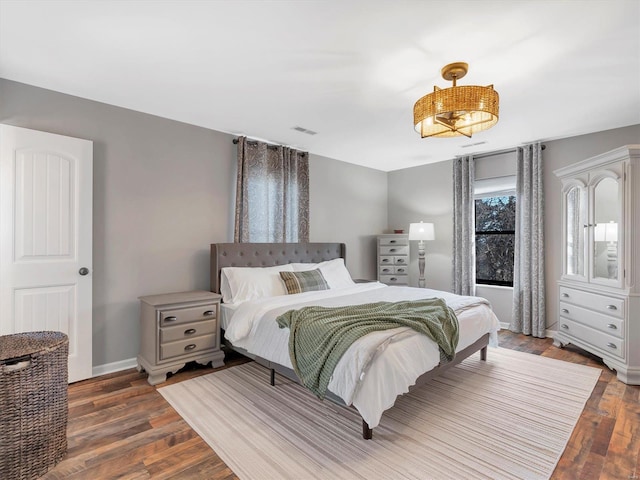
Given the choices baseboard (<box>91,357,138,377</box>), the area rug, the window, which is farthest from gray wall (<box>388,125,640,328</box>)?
baseboard (<box>91,357,138,377</box>)

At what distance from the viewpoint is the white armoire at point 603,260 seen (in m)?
3.08

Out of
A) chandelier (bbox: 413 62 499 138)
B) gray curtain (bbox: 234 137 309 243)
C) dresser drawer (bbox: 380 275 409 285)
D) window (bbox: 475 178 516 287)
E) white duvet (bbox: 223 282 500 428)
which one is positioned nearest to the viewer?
white duvet (bbox: 223 282 500 428)

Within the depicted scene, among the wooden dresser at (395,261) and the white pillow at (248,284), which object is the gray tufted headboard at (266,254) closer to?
the white pillow at (248,284)

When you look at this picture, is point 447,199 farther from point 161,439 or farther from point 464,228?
point 161,439

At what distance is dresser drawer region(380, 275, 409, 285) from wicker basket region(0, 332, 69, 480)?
4.53 metres

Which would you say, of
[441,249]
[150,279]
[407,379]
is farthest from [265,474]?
[441,249]

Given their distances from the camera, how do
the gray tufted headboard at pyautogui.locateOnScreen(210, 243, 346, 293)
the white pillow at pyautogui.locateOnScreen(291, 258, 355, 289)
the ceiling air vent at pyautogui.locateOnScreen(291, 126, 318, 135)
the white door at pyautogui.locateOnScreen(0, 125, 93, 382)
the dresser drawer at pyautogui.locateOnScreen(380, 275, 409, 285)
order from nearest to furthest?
the white door at pyautogui.locateOnScreen(0, 125, 93, 382), the gray tufted headboard at pyautogui.locateOnScreen(210, 243, 346, 293), the ceiling air vent at pyautogui.locateOnScreen(291, 126, 318, 135), the white pillow at pyautogui.locateOnScreen(291, 258, 355, 289), the dresser drawer at pyautogui.locateOnScreen(380, 275, 409, 285)

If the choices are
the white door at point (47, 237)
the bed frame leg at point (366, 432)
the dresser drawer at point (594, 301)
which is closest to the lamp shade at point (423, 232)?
the dresser drawer at point (594, 301)

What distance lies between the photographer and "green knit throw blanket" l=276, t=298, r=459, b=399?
220 cm

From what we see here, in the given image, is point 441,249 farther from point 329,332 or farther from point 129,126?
point 129,126

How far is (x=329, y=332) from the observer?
229 cm

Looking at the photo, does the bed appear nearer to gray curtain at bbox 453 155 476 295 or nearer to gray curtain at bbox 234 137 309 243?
gray curtain at bbox 234 137 309 243

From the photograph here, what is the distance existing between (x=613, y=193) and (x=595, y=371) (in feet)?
5.83

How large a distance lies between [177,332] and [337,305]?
1540 millimetres
